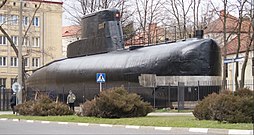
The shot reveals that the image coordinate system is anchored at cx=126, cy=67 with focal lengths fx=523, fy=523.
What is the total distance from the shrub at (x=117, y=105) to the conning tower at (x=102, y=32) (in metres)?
11.7

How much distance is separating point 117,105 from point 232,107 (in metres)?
7.08

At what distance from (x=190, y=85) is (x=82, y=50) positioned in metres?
12.3

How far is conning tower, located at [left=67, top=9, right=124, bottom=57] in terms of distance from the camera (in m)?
37.3

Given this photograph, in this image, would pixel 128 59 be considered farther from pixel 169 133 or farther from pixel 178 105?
pixel 169 133

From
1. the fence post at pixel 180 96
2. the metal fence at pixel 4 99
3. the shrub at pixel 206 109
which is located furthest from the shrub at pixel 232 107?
the metal fence at pixel 4 99

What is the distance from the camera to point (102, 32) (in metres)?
37.7

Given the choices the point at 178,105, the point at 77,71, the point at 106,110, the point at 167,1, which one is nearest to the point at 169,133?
the point at 106,110

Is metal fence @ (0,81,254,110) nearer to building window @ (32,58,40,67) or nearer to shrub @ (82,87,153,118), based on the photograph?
shrub @ (82,87,153,118)

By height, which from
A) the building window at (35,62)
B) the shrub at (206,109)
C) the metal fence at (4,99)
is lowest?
the metal fence at (4,99)

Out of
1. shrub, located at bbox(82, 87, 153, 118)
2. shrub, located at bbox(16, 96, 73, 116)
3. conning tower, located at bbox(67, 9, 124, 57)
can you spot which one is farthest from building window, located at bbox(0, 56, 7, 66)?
shrub, located at bbox(82, 87, 153, 118)

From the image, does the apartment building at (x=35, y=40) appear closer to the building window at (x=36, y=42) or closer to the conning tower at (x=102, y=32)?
the building window at (x=36, y=42)

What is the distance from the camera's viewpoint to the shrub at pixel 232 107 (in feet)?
64.7

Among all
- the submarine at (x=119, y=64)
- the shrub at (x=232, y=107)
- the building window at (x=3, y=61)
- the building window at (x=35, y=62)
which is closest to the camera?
the shrub at (x=232, y=107)

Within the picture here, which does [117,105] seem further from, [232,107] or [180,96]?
[232,107]
